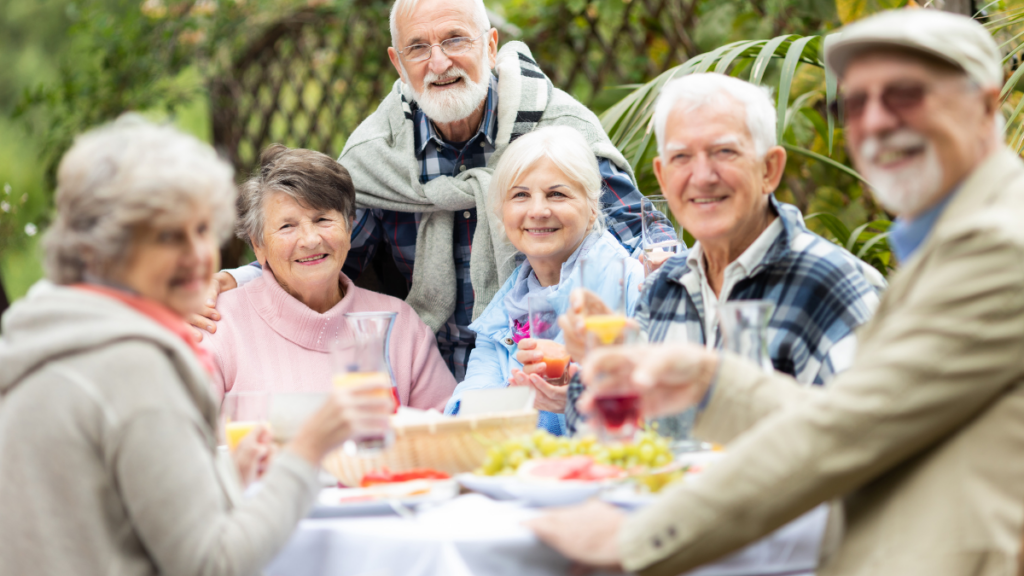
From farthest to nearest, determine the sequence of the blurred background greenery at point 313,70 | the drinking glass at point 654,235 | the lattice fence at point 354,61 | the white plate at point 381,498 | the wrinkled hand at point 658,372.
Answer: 1. the lattice fence at point 354,61
2. the blurred background greenery at point 313,70
3. the drinking glass at point 654,235
4. the white plate at point 381,498
5. the wrinkled hand at point 658,372

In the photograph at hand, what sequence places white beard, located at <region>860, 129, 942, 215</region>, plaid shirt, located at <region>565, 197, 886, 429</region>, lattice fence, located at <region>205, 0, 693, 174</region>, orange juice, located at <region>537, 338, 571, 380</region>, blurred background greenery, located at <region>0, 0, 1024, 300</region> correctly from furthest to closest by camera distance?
lattice fence, located at <region>205, 0, 693, 174</region>, blurred background greenery, located at <region>0, 0, 1024, 300</region>, orange juice, located at <region>537, 338, 571, 380</region>, plaid shirt, located at <region>565, 197, 886, 429</region>, white beard, located at <region>860, 129, 942, 215</region>

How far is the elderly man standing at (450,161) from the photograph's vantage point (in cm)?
324

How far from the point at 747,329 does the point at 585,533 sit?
0.48 m

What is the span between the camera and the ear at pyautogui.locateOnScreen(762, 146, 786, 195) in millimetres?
2146

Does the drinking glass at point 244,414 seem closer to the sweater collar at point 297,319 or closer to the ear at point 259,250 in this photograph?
the sweater collar at point 297,319

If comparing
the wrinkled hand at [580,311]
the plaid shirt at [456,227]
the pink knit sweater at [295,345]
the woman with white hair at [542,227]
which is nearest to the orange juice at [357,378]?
the wrinkled hand at [580,311]

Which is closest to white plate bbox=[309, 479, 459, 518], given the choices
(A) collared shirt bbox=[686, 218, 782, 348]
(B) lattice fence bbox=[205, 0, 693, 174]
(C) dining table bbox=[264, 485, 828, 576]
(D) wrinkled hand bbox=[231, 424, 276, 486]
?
(C) dining table bbox=[264, 485, 828, 576]

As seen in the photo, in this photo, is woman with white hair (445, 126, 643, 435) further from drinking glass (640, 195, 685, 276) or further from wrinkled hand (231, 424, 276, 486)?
wrinkled hand (231, 424, 276, 486)

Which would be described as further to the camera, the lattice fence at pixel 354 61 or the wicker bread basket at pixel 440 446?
the lattice fence at pixel 354 61

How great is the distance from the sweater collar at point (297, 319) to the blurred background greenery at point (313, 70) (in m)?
1.39

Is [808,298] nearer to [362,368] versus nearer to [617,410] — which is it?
[617,410]

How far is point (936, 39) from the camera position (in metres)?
1.28

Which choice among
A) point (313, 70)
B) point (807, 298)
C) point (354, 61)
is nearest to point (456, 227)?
point (807, 298)

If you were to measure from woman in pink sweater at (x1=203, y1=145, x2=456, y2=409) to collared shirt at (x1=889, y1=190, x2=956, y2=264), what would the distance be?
1.84m
